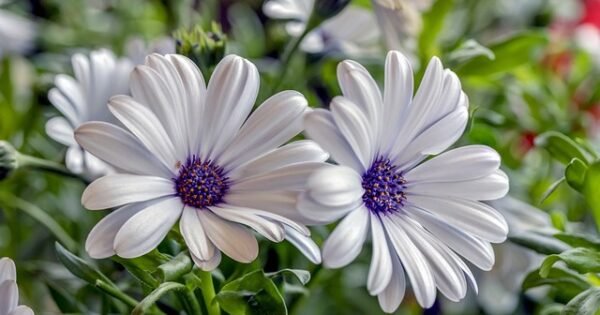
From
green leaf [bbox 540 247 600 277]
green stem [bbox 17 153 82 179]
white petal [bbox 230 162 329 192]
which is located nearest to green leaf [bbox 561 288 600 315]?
green leaf [bbox 540 247 600 277]

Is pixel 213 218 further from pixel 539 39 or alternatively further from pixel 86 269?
pixel 539 39

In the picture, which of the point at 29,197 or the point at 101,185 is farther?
the point at 29,197

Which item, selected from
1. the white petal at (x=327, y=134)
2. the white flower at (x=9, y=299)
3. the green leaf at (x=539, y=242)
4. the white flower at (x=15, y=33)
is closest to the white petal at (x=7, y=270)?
the white flower at (x=9, y=299)

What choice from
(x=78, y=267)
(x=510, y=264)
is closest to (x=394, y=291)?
(x=78, y=267)

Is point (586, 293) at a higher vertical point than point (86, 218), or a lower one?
higher

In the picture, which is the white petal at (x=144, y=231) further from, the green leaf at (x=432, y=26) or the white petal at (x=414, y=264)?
the green leaf at (x=432, y=26)

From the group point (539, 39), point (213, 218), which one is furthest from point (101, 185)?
point (539, 39)

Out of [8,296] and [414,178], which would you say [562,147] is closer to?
[414,178]
